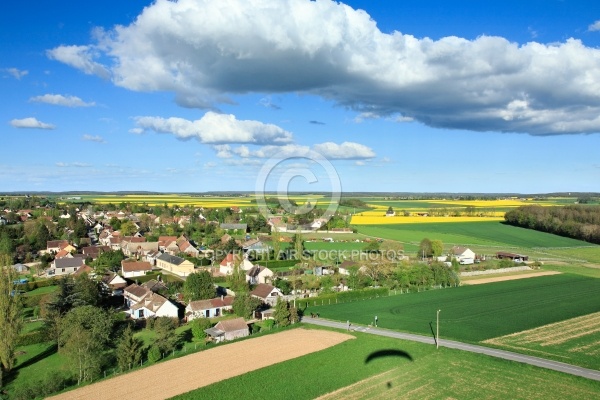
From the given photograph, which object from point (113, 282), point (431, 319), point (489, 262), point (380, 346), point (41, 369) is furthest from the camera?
point (489, 262)

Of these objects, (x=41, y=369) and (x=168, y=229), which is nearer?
(x=41, y=369)

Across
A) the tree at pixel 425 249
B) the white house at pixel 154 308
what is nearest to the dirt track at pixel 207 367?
the white house at pixel 154 308

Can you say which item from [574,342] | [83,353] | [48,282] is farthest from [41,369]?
[574,342]

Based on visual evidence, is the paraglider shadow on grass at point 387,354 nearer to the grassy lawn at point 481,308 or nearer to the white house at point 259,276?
the grassy lawn at point 481,308

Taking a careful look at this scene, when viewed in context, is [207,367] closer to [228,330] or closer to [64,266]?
[228,330]

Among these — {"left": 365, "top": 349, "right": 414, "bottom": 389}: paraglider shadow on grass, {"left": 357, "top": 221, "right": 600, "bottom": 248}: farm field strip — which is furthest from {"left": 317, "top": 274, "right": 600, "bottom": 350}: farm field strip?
{"left": 357, "top": 221, "right": 600, "bottom": 248}: farm field strip

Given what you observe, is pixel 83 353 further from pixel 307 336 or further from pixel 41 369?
pixel 307 336

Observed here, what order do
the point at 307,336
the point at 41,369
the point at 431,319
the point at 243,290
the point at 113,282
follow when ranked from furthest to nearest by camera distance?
the point at 113,282 → the point at 243,290 → the point at 431,319 → the point at 307,336 → the point at 41,369
